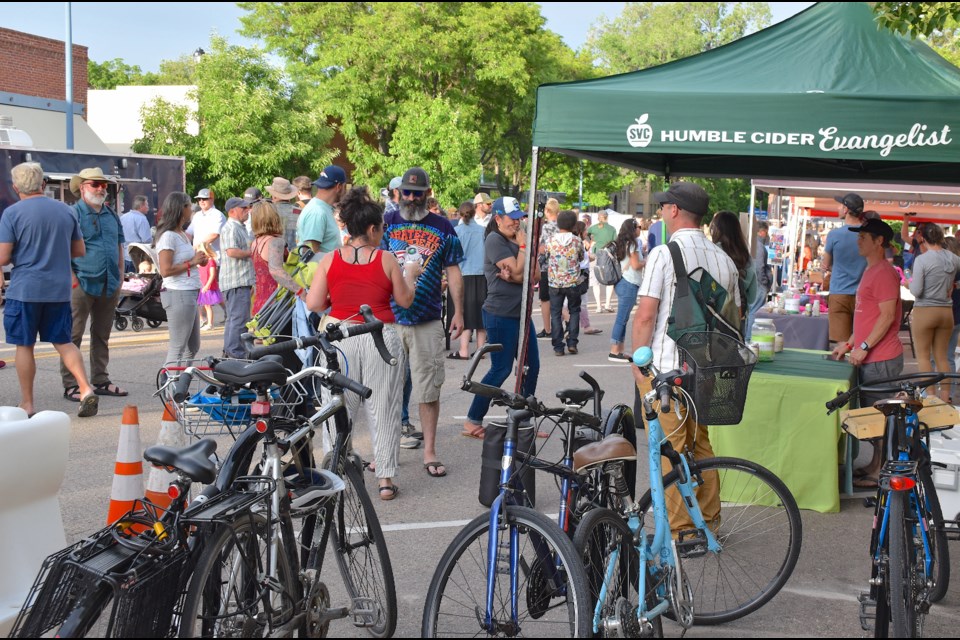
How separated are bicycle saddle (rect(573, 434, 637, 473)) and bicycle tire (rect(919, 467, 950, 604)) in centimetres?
140

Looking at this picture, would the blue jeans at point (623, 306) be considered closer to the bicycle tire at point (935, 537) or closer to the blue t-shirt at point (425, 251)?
the blue t-shirt at point (425, 251)

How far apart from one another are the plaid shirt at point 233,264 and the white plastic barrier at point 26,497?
5636 mm

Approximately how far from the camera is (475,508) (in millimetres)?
6039

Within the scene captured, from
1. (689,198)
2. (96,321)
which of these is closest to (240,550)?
(689,198)

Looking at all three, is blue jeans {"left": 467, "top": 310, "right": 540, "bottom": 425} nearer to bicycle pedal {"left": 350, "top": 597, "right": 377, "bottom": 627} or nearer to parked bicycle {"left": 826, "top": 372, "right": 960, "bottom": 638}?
bicycle pedal {"left": 350, "top": 597, "right": 377, "bottom": 627}

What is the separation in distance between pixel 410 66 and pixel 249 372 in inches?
1516

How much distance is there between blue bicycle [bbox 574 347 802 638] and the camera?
363cm

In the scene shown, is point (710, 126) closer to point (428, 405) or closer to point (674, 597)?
point (428, 405)

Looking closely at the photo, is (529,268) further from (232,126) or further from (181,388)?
(232,126)

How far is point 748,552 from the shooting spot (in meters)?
4.64

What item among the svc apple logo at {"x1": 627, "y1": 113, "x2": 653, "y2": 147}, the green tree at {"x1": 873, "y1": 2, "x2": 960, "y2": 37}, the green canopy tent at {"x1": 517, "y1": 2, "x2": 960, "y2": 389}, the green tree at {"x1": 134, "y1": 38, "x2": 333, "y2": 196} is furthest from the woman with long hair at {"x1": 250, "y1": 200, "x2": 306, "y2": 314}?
the green tree at {"x1": 134, "y1": 38, "x2": 333, "y2": 196}

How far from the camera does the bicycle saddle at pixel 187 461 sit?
3123mm

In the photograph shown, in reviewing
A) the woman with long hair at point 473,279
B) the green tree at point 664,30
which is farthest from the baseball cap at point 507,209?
the green tree at point 664,30

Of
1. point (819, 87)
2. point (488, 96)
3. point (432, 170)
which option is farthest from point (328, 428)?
point (488, 96)
